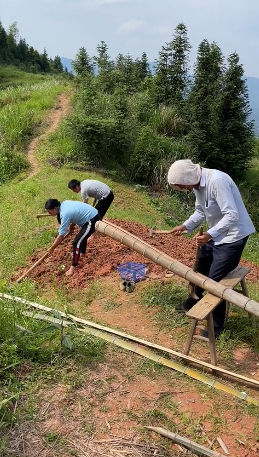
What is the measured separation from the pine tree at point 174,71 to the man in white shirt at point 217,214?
55.4ft

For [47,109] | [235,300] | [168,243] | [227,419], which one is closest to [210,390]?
[227,419]

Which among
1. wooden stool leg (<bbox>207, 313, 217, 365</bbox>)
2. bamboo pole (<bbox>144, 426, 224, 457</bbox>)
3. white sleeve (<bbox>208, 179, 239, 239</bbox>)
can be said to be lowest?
bamboo pole (<bbox>144, 426, 224, 457</bbox>)

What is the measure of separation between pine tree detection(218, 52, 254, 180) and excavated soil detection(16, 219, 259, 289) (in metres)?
11.8

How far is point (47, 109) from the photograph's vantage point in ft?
50.5

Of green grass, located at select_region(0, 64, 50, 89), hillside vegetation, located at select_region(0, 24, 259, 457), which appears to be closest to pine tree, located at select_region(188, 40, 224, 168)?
hillside vegetation, located at select_region(0, 24, 259, 457)

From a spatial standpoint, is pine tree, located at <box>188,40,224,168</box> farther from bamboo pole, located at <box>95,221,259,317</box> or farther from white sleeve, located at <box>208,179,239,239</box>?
white sleeve, located at <box>208,179,239,239</box>

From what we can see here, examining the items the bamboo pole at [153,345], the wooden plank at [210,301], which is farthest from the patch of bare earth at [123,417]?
the wooden plank at [210,301]

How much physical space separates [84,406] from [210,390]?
42.4 inches

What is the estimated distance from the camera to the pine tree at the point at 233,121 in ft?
60.2

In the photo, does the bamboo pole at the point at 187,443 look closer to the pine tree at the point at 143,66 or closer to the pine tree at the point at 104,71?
the pine tree at the point at 104,71

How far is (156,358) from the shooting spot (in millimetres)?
3750

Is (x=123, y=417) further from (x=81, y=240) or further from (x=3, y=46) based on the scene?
(x=3, y=46)

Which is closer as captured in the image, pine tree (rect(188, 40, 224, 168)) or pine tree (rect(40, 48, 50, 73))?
pine tree (rect(188, 40, 224, 168))

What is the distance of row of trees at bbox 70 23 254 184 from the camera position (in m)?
12.4
